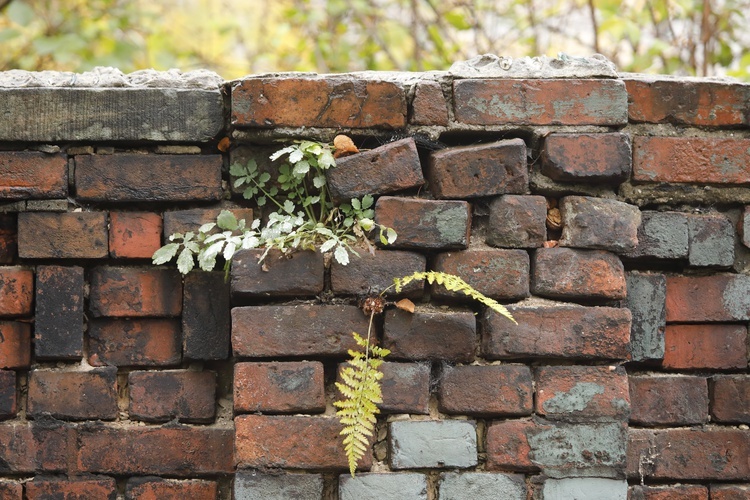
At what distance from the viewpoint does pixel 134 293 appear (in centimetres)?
170

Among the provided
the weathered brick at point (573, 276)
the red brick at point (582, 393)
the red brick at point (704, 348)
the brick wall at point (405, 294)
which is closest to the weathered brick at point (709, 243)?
the brick wall at point (405, 294)

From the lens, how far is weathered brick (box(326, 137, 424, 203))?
5.27 ft

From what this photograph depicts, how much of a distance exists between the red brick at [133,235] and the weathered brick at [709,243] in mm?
1263

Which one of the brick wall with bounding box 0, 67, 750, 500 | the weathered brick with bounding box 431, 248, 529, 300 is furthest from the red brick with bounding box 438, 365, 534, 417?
the weathered brick with bounding box 431, 248, 529, 300

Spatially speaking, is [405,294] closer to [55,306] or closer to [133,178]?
[133,178]

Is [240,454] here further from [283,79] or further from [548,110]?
[548,110]

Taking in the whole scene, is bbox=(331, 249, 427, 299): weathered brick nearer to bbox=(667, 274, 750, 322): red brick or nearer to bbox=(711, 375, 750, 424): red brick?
bbox=(667, 274, 750, 322): red brick

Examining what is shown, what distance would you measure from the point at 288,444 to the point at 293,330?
0.24m

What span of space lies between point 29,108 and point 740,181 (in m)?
1.65

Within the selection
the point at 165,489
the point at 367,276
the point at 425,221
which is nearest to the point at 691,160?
the point at 425,221

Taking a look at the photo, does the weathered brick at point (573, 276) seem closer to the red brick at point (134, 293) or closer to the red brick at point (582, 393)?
the red brick at point (582, 393)

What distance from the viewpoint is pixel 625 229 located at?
163 cm

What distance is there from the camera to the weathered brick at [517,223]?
1613mm

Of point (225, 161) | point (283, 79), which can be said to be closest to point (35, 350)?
point (225, 161)
